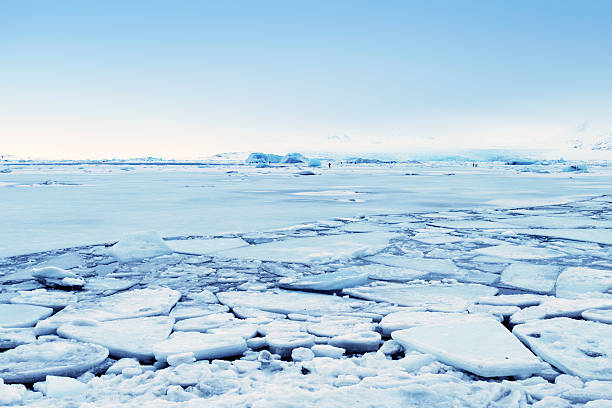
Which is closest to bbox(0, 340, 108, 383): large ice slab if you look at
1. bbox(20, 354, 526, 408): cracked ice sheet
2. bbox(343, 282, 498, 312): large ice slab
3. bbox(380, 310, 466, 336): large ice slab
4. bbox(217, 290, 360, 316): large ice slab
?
bbox(20, 354, 526, 408): cracked ice sheet

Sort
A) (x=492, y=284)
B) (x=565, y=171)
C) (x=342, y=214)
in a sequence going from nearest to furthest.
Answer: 1. (x=492, y=284)
2. (x=342, y=214)
3. (x=565, y=171)

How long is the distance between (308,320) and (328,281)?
0.48m

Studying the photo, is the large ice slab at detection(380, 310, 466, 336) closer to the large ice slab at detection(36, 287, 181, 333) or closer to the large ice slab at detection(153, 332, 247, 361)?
the large ice slab at detection(153, 332, 247, 361)

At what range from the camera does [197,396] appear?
1.29 metres

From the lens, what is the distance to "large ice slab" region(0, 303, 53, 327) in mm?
1837

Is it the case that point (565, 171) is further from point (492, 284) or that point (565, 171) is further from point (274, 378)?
point (274, 378)

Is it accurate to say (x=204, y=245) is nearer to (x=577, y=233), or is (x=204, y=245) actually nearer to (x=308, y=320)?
(x=308, y=320)

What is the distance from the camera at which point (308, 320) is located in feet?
6.25

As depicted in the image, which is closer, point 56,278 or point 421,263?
point 56,278

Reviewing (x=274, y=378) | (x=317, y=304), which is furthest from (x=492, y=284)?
(x=274, y=378)

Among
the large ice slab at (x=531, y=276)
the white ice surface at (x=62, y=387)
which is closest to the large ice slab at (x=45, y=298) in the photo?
the white ice surface at (x=62, y=387)

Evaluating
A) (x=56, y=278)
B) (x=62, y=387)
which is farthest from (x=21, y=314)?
(x=62, y=387)

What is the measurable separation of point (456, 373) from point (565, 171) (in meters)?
26.2

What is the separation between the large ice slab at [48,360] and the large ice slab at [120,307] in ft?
0.69
